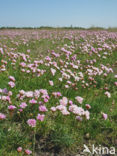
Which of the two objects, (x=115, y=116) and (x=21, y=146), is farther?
(x=115, y=116)

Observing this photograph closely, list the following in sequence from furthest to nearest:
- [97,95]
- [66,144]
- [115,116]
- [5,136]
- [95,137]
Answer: [97,95] → [115,116] → [95,137] → [66,144] → [5,136]

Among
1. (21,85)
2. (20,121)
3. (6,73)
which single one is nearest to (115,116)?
(20,121)

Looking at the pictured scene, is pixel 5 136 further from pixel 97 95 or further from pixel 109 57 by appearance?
pixel 109 57

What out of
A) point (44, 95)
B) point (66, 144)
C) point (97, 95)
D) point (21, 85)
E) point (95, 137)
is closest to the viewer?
point (66, 144)

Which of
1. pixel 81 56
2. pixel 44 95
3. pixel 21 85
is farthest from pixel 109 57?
pixel 44 95

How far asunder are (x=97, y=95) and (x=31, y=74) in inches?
65.3

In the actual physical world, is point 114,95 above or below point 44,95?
below

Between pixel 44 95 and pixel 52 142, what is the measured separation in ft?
2.57

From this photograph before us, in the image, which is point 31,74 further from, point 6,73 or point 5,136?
point 5,136

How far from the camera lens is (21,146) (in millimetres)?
2502

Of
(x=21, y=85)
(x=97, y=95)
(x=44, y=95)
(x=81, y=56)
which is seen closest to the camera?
(x=44, y=95)

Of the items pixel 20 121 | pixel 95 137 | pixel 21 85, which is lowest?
pixel 95 137

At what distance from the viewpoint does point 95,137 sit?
2.96m

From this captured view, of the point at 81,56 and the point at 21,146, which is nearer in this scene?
the point at 21,146
